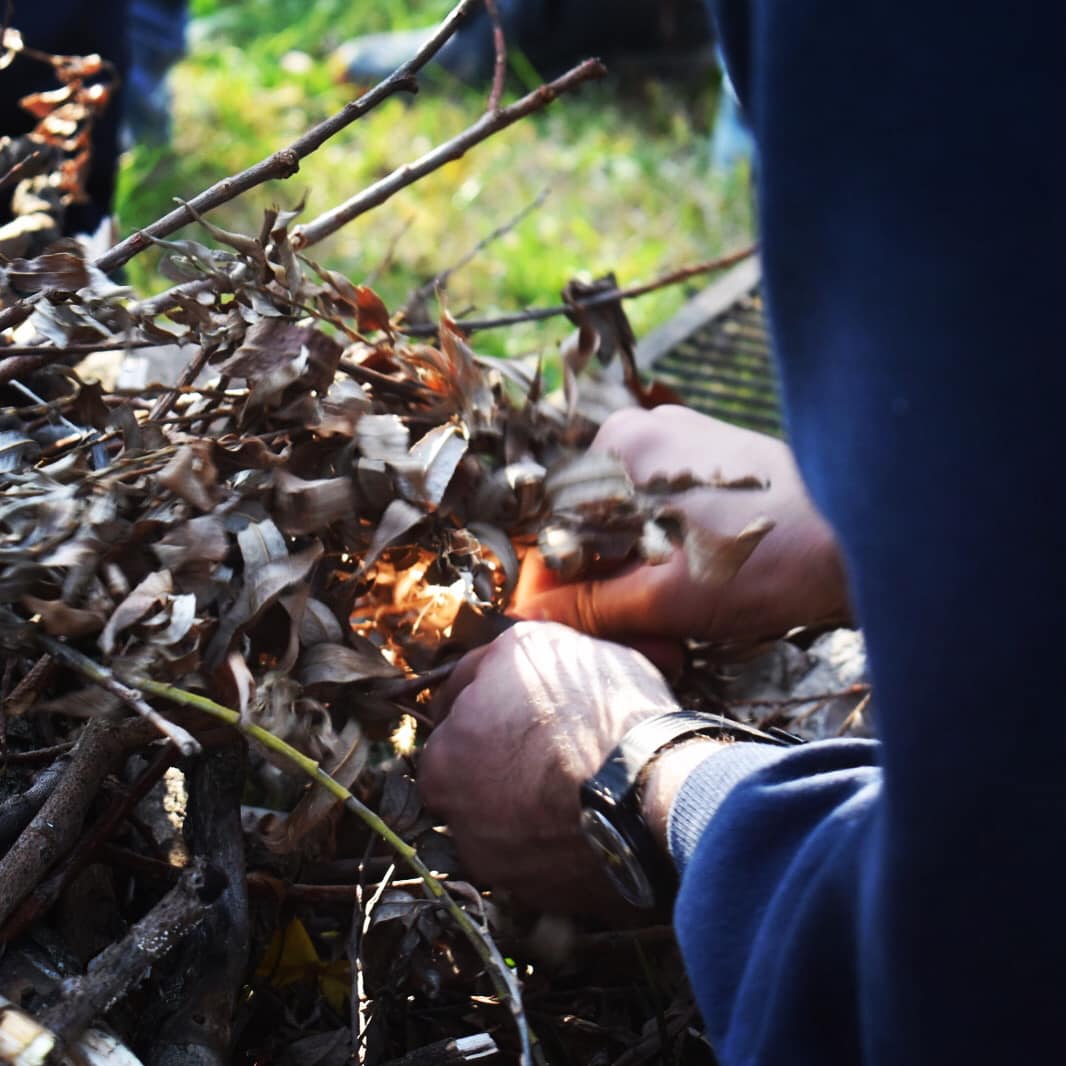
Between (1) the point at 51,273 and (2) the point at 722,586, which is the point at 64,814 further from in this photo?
(2) the point at 722,586

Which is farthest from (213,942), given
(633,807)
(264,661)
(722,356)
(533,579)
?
(722,356)

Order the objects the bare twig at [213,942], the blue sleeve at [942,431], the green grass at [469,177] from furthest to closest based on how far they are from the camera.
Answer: the green grass at [469,177] → the bare twig at [213,942] → the blue sleeve at [942,431]

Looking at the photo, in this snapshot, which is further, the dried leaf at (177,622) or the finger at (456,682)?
the finger at (456,682)

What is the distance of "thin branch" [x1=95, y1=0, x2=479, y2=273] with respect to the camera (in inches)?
41.5

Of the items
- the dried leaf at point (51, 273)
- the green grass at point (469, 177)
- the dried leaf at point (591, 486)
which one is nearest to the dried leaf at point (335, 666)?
the dried leaf at point (591, 486)

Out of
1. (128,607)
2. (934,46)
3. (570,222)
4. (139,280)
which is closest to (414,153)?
(570,222)

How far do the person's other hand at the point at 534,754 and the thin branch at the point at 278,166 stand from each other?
45 cm

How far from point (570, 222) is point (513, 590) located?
2684mm

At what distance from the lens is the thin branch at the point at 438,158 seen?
1.21 m

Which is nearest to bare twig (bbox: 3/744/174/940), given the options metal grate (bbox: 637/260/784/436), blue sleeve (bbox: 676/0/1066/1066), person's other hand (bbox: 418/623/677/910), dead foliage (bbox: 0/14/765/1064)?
dead foliage (bbox: 0/14/765/1064)

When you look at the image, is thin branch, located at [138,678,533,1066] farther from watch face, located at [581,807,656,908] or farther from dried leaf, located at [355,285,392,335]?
dried leaf, located at [355,285,392,335]

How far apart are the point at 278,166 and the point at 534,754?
535mm

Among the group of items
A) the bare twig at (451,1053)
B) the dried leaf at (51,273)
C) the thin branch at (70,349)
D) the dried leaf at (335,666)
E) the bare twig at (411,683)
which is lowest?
the bare twig at (451,1053)

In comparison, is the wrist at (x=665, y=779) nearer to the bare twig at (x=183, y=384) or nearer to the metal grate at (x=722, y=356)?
the bare twig at (x=183, y=384)
